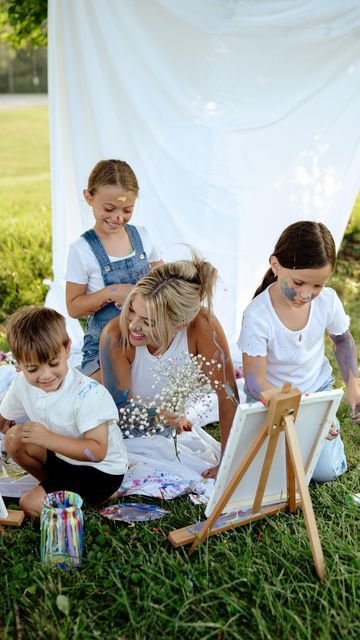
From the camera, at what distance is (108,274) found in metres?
3.28

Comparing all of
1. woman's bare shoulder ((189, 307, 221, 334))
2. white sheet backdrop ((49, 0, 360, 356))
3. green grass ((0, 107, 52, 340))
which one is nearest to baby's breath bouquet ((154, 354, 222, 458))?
woman's bare shoulder ((189, 307, 221, 334))

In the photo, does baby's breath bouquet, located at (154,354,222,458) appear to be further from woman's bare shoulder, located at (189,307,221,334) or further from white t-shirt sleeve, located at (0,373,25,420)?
white t-shirt sleeve, located at (0,373,25,420)

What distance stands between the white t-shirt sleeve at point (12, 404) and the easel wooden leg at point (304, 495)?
1.08 m

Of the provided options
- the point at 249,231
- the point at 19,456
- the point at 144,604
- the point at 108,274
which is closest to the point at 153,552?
the point at 144,604

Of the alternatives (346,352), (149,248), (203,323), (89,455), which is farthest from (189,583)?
(149,248)

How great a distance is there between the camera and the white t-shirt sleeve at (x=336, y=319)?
289 cm

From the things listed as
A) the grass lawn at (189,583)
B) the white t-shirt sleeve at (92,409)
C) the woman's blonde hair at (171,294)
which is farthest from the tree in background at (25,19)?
the grass lawn at (189,583)

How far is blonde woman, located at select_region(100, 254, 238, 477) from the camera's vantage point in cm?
263

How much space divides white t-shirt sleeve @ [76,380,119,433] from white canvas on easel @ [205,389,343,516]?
1.69 feet

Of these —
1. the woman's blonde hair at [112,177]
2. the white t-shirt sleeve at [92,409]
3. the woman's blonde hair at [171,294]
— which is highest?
the woman's blonde hair at [112,177]

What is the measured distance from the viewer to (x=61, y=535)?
2238 millimetres

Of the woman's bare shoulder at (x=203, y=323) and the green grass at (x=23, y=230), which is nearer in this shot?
the woman's bare shoulder at (x=203, y=323)

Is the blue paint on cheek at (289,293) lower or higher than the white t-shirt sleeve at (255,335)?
higher

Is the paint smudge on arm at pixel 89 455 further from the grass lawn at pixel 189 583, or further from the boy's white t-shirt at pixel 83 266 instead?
the boy's white t-shirt at pixel 83 266
